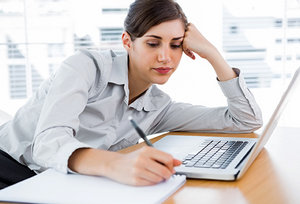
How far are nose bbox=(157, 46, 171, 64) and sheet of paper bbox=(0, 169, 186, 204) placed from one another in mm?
511

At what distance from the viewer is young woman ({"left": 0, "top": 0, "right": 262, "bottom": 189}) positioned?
114 cm

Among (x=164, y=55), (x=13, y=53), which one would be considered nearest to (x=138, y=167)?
(x=164, y=55)

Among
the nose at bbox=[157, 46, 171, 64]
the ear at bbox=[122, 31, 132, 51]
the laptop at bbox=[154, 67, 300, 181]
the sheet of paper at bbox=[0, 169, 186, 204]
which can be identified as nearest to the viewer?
the sheet of paper at bbox=[0, 169, 186, 204]

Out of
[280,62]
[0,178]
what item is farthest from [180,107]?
[280,62]

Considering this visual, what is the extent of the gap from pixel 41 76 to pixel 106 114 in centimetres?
351

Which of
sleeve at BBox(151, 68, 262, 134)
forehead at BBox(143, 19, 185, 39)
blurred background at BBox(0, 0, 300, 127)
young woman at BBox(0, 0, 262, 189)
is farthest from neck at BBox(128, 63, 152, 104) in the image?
blurred background at BBox(0, 0, 300, 127)

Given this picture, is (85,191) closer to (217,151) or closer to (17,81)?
(217,151)

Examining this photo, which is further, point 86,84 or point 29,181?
point 86,84

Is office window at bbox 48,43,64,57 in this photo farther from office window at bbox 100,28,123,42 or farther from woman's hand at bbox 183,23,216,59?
woman's hand at bbox 183,23,216,59

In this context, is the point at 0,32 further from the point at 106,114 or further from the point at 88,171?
the point at 88,171

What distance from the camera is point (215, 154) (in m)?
1.10

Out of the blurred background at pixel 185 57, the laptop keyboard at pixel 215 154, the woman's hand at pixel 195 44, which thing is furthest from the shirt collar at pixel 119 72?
the blurred background at pixel 185 57

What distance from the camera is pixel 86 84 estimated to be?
125cm

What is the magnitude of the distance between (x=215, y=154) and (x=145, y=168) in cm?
31
